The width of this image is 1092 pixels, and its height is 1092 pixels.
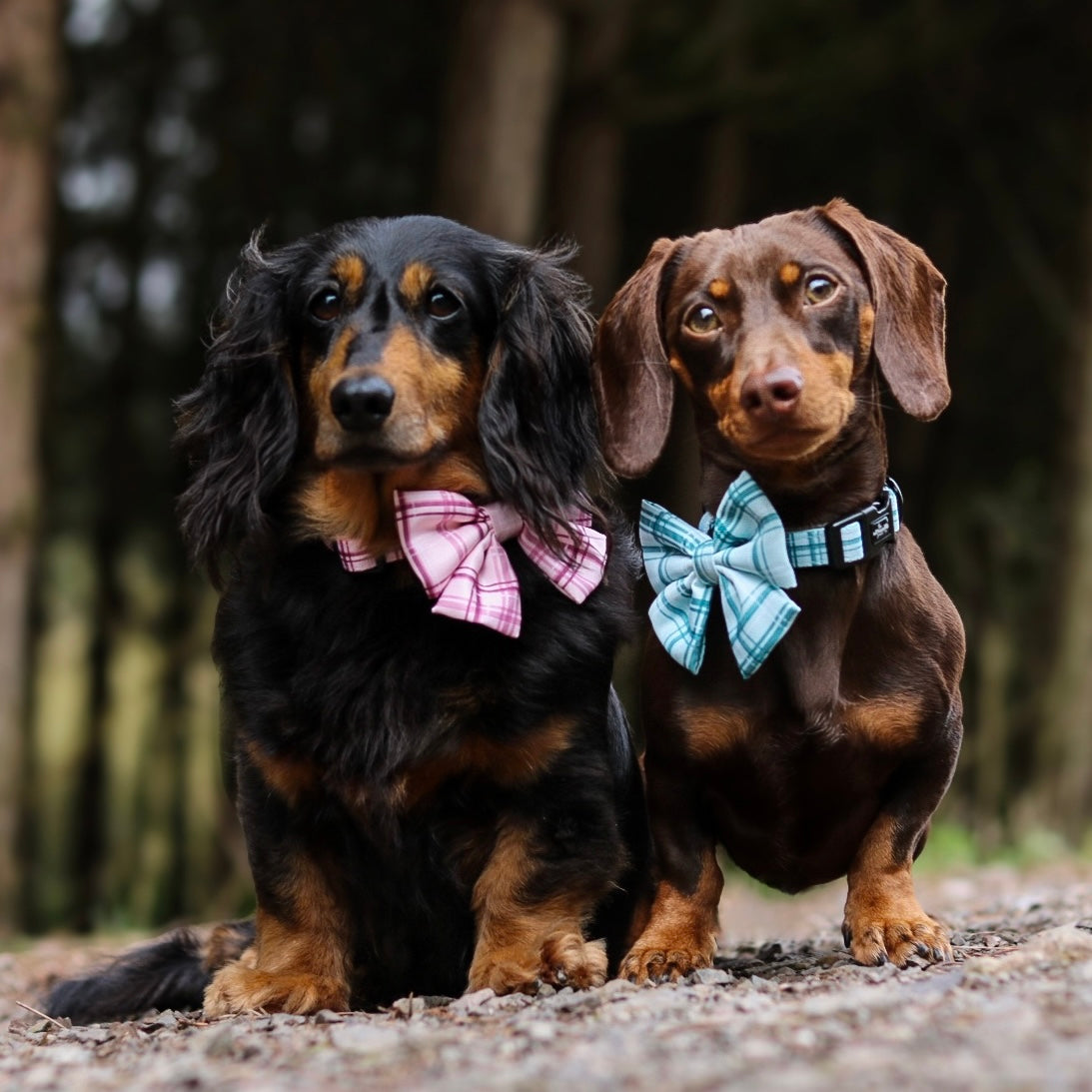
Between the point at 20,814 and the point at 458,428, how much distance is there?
4.92 meters

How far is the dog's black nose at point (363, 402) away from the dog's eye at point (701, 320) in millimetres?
683

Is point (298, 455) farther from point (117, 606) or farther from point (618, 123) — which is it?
point (117, 606)

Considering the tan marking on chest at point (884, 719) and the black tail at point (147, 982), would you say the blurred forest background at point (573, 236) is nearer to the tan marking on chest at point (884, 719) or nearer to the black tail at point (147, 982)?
the black tail at point (147, 982)

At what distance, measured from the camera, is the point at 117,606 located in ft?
34.2

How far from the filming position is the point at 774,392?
338 centimetres

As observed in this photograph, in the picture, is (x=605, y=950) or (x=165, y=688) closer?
(x=605, y=950)

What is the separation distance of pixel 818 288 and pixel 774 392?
39 centimetres

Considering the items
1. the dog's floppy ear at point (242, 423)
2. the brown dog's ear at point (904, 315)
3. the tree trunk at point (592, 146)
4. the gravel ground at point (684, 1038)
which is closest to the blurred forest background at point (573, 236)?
the tree trunk at point (592, 146)

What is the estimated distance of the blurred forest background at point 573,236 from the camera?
9.46 metres

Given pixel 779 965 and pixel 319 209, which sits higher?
pixel 319 209

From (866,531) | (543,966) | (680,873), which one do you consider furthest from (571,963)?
(866,531)

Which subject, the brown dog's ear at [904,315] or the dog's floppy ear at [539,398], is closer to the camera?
the brown dog's ear at [904,315]

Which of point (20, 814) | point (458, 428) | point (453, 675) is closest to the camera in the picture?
point (453, 675)

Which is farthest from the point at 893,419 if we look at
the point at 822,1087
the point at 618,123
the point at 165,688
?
the point at 822,1087
